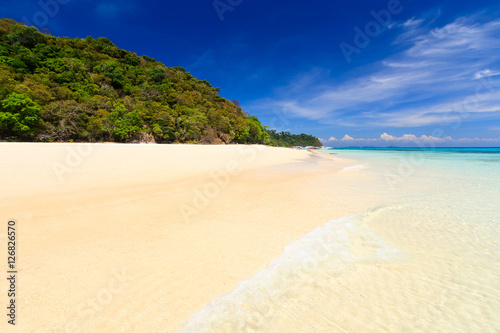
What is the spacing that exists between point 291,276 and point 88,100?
1571 inches

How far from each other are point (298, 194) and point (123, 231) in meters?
5.66

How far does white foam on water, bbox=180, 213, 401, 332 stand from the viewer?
2.01 metres

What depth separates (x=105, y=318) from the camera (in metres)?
1.92

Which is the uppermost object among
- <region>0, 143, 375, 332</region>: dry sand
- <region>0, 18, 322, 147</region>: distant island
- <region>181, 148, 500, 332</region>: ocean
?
<region>0, 18, 322, 147</region>: distant island

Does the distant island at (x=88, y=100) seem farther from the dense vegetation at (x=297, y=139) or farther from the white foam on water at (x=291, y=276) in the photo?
the dense vegetation at (x=297, y=139)

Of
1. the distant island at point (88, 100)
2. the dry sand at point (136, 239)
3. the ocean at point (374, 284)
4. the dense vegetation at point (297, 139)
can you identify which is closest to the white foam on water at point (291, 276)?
the ocean at point (374, 284)

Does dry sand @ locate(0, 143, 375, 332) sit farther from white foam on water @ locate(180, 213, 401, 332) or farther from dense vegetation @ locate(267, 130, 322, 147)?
dense vegetation @ locate(267, 130, 322, 147)

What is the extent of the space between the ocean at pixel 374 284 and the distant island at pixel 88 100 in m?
34.8

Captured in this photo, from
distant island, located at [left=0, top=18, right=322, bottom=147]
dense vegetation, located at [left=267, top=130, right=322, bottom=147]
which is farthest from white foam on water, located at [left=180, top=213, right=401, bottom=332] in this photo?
dense vegetation, located at [left=267, top=130, right=322, bottom=147]

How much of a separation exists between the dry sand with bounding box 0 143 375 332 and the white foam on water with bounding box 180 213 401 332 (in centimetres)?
19

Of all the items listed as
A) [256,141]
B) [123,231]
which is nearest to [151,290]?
[123,231]

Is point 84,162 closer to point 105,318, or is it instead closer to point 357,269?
point 105,318

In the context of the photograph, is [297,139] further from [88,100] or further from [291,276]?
[291,276]

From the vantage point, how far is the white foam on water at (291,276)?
2012 mm
